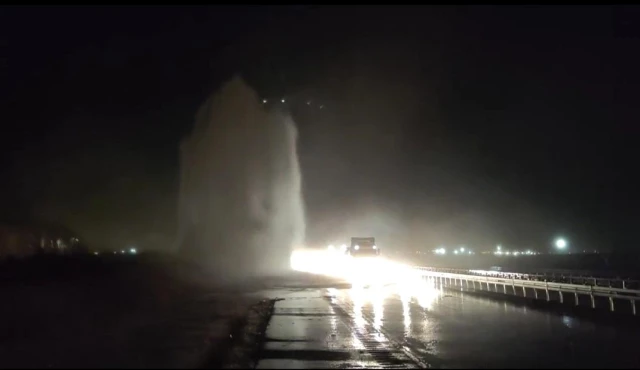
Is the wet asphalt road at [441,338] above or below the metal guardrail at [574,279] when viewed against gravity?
below

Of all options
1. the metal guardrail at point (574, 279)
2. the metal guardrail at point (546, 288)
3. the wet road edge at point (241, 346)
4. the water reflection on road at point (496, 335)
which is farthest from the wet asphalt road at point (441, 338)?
the metal guardrail at point (574, 279)

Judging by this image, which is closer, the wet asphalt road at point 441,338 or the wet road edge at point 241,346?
the wet asphalt road at point 441,338

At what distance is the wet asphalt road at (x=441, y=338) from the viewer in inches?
590

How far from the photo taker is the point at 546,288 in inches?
1252

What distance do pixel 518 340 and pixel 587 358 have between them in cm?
352

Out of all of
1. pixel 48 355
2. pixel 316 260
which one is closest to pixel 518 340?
pixel 48 355

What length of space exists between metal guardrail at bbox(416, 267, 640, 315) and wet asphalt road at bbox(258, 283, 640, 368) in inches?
85.1

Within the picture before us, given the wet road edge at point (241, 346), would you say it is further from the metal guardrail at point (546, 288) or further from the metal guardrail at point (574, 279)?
the metal guardrail at point (574, 279)

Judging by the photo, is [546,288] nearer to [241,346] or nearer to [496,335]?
[496,335]

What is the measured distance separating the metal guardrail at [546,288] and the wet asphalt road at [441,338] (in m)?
2.16

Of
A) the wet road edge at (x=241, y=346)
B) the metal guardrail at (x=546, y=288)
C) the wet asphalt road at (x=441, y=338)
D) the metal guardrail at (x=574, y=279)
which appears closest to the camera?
the wet asphalt road at (x=441, y=338)

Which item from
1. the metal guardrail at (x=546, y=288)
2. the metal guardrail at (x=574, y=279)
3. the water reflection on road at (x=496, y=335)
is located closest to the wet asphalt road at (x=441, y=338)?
the water reflection on road at (x=496, y=335)

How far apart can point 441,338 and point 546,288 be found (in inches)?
581

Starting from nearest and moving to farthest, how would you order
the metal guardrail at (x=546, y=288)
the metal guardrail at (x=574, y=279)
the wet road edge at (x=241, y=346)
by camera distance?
the wet road edge at (x=241, y=346), the metal guardrail at (x=546, y=288), the metal guardrail at (x=574, y=279)
